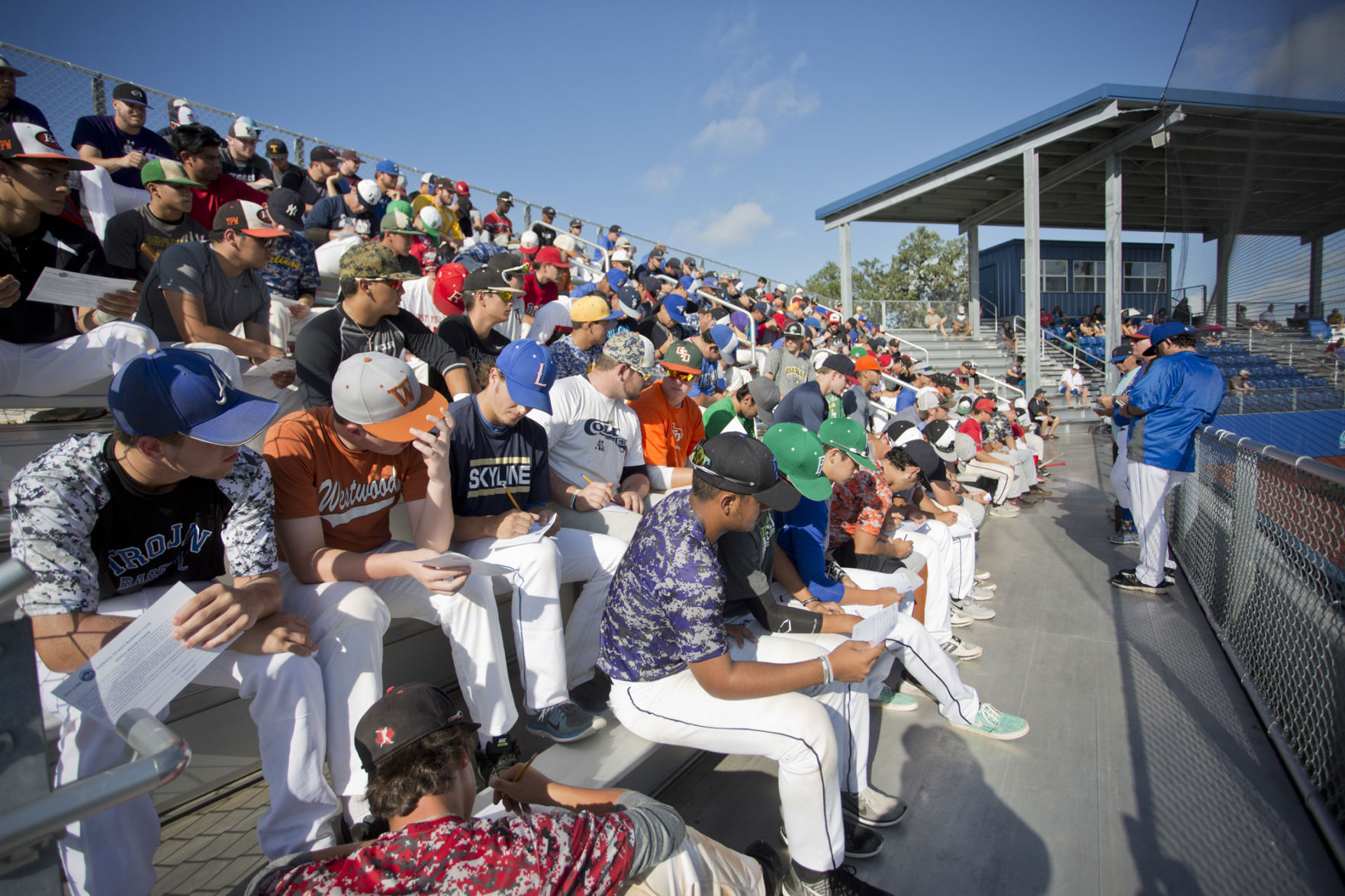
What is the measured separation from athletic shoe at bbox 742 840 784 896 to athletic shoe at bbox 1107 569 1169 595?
180 inches

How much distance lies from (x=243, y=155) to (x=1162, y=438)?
30.4 feet

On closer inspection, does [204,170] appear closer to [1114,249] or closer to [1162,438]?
[1162,438]

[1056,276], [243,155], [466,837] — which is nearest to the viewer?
[466,837]

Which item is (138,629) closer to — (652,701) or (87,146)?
(652,701)

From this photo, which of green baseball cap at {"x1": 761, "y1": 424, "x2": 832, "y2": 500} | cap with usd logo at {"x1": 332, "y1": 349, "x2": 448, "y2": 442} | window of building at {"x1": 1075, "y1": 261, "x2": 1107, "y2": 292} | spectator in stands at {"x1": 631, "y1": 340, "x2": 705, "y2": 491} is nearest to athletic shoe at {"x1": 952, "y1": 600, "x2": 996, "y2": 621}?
spectator in stands at {"x1": 631, "y1": 340, "x2": 705, "y2": 491}

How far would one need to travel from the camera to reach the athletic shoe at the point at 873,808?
8.87 ft

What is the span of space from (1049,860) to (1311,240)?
501 cm

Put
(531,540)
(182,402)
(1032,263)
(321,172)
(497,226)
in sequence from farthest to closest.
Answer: (1032,263)
(497,226)
(321,172)
(531,540)
(182,402)

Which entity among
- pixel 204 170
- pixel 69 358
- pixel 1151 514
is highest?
pixel 204 170

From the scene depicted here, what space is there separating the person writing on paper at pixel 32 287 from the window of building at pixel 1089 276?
31290 millimetres

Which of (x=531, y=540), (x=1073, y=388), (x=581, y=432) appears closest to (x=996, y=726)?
(x=531, y=540)

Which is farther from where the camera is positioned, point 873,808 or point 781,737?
point 873,808

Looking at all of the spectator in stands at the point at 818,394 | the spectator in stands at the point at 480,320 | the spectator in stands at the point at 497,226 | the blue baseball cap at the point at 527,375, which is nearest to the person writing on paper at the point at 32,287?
the spectator in stands at the point at 480,320

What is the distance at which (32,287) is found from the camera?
303 centimetres
